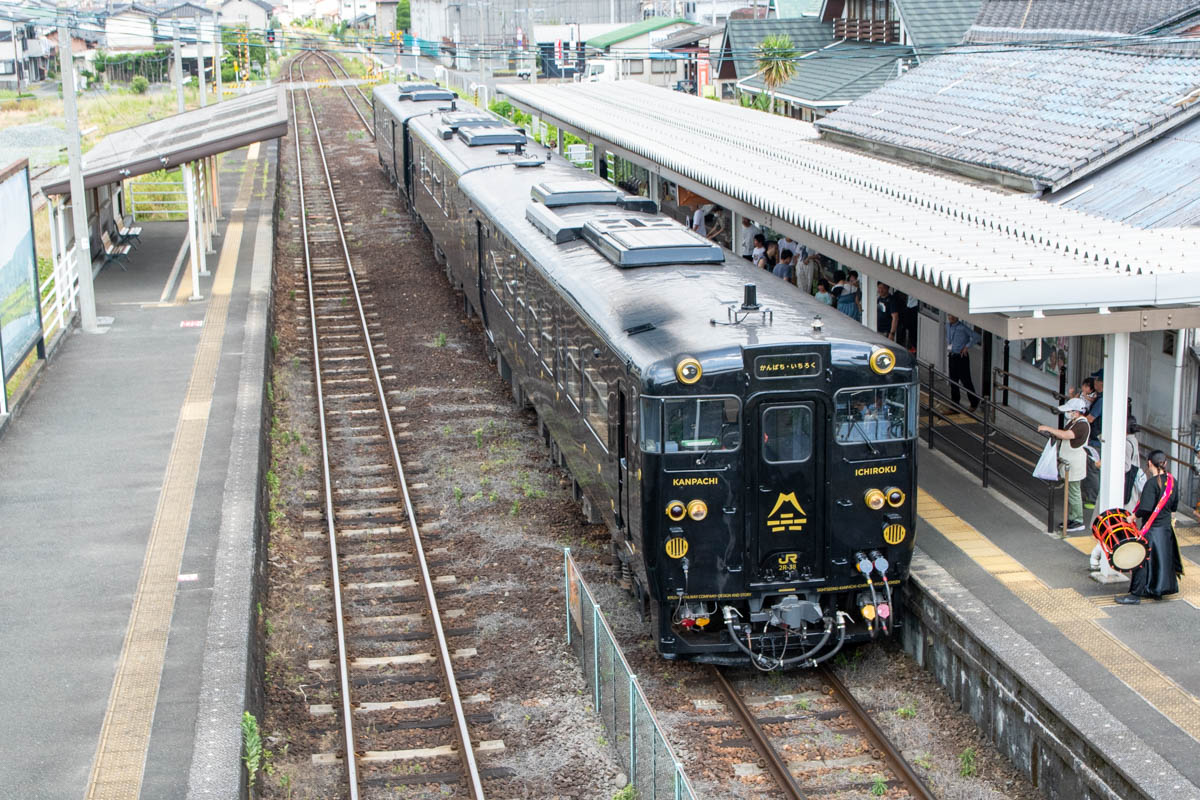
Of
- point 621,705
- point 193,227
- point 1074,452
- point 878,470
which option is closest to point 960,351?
point 1074,452

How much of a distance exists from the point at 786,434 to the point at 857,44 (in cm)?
2850

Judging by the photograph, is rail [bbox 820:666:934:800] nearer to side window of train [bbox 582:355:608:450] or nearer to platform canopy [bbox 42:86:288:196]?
side window of train [bbox 582:355:608:450]

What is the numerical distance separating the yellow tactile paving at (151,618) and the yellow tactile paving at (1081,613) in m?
6.06

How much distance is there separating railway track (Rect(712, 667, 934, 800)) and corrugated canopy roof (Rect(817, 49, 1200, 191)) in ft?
26.2

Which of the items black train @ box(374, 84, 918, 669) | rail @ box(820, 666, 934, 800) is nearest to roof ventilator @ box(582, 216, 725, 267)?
black train @ box(374, 84, 918, 669)

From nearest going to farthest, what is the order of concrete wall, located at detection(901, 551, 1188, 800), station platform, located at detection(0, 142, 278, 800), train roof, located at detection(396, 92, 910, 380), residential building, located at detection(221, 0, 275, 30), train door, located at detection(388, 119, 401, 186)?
concrete wall, located at detection(901, 551, 1188, 800), station platform, located at detection(0, 142, 278, 800), train roof, located at detection(396, 92, 910, 380), train door, located at detection(388, 119, 401, 186), residential building, located at detection(221, 0, 275, 30)

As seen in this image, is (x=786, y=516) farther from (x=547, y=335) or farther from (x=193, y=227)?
Answer: (x=193, y=227)

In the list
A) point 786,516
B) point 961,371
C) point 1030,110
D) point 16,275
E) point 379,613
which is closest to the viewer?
point 786,516

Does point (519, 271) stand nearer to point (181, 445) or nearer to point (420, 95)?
point (181, 445)

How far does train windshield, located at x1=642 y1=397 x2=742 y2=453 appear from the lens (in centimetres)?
948

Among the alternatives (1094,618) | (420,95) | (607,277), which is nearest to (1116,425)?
(1094,618)

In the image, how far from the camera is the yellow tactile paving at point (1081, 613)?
8.63m

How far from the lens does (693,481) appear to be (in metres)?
9.59

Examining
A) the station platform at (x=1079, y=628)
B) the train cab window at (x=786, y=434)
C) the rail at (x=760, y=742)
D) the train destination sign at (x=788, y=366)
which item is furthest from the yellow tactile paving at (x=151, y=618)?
the station platform at (x=1079, y=628)
